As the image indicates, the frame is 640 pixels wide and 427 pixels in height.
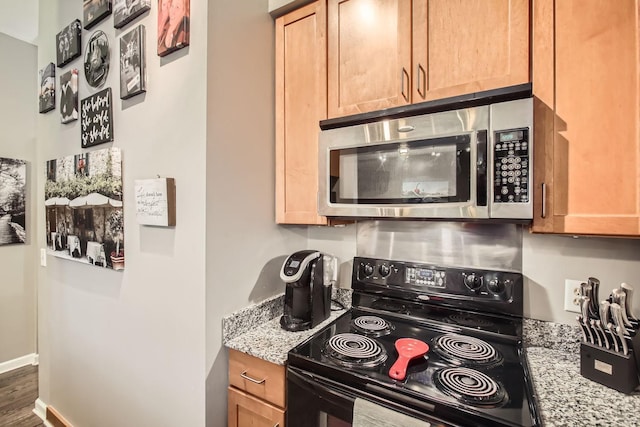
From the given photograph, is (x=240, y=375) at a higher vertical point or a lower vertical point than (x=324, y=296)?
lower

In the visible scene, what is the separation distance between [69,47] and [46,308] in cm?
171

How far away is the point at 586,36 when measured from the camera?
91 cm

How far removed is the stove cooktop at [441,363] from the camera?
0.81 meters

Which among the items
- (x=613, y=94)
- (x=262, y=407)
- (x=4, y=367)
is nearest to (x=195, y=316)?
(x=262, y=407)

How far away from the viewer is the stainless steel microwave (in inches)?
37.4

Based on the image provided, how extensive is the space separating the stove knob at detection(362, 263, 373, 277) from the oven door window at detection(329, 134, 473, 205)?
0.43 metres

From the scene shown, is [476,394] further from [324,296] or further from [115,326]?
[115,326]

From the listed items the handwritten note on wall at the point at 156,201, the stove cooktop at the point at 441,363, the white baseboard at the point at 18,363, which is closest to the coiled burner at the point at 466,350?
the stove cooktop at the point at 441,363

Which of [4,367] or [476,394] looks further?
[4,367]

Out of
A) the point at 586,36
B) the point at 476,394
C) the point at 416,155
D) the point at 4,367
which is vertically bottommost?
the point at 4,367

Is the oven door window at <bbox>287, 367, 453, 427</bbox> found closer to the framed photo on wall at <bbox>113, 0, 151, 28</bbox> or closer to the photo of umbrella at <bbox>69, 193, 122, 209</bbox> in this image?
the photo of umbrella at <bbox>69, 193, 122, 209</bbox>

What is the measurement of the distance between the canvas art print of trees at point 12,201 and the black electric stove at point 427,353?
120 inches

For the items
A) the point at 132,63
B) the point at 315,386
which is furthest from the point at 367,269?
the point at 132,63

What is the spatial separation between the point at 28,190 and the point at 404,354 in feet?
11.4
